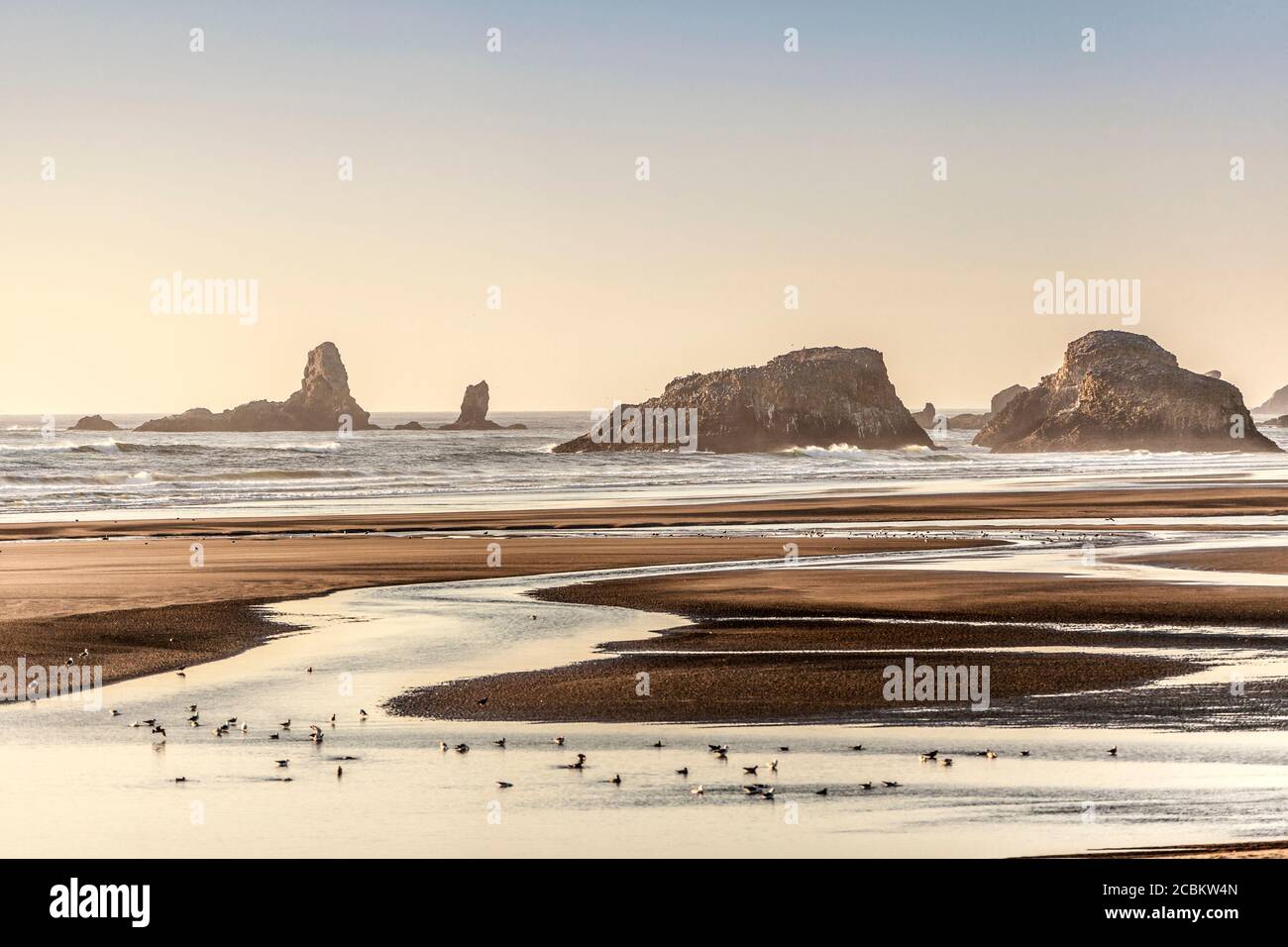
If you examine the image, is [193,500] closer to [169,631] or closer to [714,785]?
[169,631]

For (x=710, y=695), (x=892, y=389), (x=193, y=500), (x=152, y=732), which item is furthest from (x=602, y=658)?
(x=892, y=389)

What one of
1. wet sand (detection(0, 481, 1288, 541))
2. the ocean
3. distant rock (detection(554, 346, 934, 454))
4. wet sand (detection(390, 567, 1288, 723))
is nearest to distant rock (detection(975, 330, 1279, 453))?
distant rock (detection(554, 346, 934, 454))

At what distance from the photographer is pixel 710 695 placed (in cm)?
1691

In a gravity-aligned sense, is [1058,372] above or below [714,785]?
above

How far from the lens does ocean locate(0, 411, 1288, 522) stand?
59875 millimetres

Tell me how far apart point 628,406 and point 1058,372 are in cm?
5811

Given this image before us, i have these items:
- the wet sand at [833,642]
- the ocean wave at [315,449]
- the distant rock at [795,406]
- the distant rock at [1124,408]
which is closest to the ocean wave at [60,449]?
the ocean wave at [315,449]

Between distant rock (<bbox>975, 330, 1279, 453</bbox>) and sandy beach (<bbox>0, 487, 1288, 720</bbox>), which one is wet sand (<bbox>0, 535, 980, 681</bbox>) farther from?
distant rock (<bbox>975, 330, 1279, 453</bbox>)

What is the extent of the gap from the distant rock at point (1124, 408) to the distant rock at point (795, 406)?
1767cm

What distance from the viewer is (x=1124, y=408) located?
168 metres

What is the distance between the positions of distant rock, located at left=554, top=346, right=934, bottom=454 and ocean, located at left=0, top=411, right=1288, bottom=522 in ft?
109

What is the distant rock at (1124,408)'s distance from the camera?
16250 centimetres

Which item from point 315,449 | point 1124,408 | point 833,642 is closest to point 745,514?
point 833,642

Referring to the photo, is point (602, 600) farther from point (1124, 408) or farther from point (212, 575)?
point (1124, 408)
